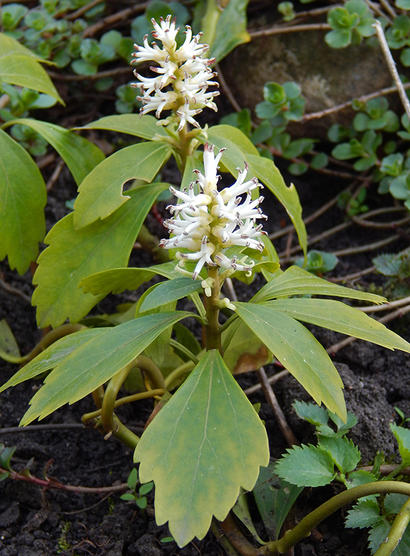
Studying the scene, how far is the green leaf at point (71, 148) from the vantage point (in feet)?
6.43

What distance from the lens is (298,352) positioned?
124cm

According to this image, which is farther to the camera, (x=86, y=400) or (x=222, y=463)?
(x=86, y=400)

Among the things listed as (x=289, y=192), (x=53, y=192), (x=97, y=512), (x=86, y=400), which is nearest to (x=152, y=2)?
(x=53, y=192)

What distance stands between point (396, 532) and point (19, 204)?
1.34m

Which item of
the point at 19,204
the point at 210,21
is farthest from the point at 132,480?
the point at 210,21

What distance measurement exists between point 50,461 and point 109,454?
7.0 inches

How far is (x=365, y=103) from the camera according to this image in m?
2.51

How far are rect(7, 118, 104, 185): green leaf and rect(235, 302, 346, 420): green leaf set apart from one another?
0.91 meters

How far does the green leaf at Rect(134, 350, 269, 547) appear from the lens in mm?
1130

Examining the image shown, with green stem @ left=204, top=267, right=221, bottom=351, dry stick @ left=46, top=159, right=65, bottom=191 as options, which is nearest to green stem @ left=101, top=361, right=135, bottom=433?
green stem @ left=204, top=267, right=221, bottom=351

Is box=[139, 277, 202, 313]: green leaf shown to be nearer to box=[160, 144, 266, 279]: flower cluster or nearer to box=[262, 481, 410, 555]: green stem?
box=[160, 144, 266, 279]: flower cluster

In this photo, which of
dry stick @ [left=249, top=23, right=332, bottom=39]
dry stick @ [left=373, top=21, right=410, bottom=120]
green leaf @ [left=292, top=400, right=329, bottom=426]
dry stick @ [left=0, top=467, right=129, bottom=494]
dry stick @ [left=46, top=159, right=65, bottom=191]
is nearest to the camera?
green leaf @ [left=292, top=400, right=329, bottom=426]

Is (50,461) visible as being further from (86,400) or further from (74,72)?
(74,72)

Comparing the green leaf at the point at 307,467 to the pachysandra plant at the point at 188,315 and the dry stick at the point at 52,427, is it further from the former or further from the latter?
the dry stick at the point at 52,427
